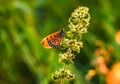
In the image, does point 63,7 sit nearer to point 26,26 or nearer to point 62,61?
point 26,26

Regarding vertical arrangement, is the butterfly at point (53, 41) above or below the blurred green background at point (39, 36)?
below

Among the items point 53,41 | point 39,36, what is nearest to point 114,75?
point 39,36

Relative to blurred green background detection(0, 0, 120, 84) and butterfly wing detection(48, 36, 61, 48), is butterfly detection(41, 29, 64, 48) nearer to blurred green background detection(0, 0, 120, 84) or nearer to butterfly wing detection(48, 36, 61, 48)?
butterfly wing detection(48, 36, 61, 48)

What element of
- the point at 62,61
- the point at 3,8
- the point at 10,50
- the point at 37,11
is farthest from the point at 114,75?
the point at 62,61

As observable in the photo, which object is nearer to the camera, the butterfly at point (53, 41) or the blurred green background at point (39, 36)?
the butterfly at point (53, 41)

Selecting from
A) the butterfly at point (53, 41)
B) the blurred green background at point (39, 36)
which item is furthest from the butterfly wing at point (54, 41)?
the blurred green background at point (39, 36)

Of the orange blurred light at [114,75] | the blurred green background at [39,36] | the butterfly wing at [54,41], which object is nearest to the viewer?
the butterfly wing at [54,41]

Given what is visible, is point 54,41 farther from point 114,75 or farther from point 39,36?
point 39,36

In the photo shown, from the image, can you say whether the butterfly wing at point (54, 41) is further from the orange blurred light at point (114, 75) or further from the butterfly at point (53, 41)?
the orange blurred light at point (114, 75)
